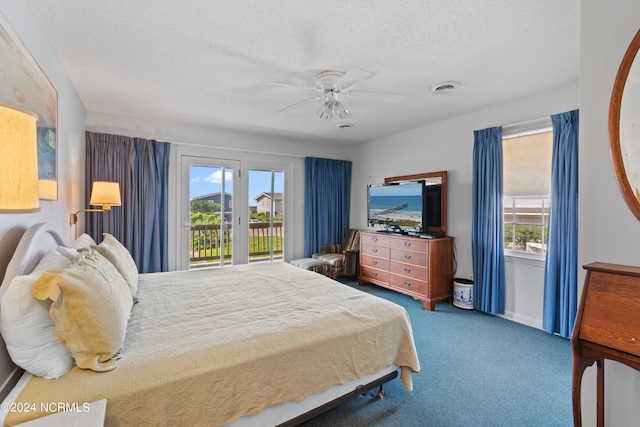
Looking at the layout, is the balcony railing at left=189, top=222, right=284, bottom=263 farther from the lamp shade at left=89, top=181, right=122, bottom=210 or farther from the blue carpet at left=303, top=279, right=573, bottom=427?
the blue carpet at left=303, top=279, right=573, bottom=427

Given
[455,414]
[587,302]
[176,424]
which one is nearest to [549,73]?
[587,302]

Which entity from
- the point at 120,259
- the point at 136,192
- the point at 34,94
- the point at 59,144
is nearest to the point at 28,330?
the point at 120,259

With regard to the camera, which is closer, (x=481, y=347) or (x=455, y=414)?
(x=455, y=414)

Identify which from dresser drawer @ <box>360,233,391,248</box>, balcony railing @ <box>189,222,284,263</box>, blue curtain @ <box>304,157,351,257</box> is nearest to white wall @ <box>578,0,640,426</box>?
dresser drawer @ <box>360,233,391,248</box>

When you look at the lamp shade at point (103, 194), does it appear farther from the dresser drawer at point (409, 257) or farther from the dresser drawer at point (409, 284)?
the dresser drawer at point (409, 284)

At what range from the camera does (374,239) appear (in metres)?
4.64

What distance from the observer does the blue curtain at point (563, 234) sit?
277cm

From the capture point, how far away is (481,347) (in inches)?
108

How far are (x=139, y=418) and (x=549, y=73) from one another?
3.90 meters

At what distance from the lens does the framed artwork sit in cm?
132

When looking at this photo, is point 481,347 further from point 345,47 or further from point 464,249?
point 345,47

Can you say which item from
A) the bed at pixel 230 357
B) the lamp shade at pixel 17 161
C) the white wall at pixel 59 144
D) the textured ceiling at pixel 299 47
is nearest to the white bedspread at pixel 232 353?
the bed at pixel 230 357

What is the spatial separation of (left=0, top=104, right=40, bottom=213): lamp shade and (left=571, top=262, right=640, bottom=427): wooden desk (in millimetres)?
1935

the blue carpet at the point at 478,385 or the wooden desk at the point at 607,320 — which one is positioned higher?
the wooden desk at the point at 607,320
